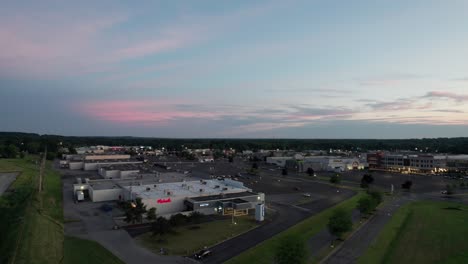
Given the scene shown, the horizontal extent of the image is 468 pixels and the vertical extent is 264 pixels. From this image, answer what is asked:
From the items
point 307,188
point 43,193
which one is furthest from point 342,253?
point 43,193

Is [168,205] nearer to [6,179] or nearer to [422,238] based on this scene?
[422,238]

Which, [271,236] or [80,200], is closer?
[271,236]

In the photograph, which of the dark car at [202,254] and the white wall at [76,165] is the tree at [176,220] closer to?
the dark car at [202,254]

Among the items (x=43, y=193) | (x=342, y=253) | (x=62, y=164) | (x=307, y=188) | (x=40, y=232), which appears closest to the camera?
(x=342, y=253)

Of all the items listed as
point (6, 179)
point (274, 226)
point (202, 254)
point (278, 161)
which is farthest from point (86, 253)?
point (278, 161)

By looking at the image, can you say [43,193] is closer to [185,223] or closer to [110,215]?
[110,215]

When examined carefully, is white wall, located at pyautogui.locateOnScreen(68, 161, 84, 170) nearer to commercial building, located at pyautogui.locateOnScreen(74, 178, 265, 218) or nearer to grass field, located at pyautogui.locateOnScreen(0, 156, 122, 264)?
grass field, located at pyautogui.locateOnScreen(0, 156, 122, 264)

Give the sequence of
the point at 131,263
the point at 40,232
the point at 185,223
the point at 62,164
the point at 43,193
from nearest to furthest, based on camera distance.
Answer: the point at 131,263, the point at 40,232, the point at 185,223, the point at 43,193, the point at 62,164
